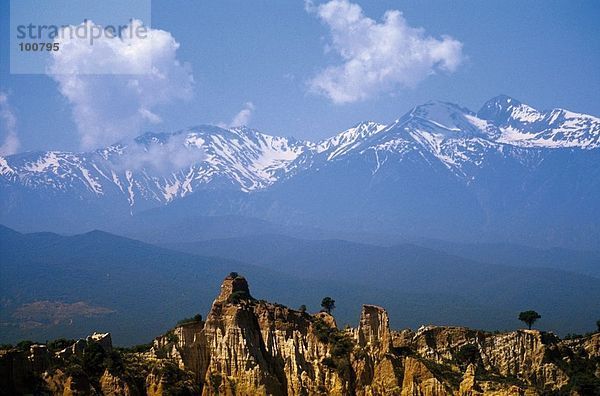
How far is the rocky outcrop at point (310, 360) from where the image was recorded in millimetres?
48750

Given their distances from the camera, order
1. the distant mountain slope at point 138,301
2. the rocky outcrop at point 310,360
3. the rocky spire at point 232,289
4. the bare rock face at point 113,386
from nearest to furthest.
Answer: the bare rock face at point 113,386
the rocky outcrop at point 310,360
the rocky spire at point 232,289
the distant mountain slope at point 138,301

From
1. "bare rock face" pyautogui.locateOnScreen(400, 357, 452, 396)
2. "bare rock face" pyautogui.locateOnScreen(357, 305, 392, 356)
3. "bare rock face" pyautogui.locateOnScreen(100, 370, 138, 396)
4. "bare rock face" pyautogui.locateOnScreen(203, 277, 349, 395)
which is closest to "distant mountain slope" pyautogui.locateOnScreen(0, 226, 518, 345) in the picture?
"bare rock face" pyautogui.locateOnScreen(203, 277, 349, 395)

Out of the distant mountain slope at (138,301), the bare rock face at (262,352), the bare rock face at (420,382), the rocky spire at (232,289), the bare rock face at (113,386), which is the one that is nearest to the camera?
the bare rock face at (113,386)

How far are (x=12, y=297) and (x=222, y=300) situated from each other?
123 meters

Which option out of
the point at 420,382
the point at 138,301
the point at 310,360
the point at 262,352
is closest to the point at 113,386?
the point at 262,352

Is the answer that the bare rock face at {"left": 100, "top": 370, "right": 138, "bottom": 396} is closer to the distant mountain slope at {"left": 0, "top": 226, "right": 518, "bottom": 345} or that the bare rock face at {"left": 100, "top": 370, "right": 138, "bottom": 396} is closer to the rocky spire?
the rocky spire

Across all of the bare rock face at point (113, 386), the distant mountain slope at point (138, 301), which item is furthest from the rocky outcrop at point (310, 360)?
the distant mountain slope at point (138, 301)

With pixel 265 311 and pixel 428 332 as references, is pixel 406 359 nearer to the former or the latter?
pixel 428 332

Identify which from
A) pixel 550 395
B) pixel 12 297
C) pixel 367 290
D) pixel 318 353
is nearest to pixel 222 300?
pixel 318 353

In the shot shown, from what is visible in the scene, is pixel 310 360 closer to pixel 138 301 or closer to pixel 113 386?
pixel 113 386

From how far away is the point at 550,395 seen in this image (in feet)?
171

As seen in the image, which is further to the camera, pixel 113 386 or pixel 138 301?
pixel 138 301

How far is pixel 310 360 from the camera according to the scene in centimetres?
5412

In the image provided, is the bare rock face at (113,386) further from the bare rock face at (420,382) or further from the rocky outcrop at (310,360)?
the bare rock face at (420,382)
